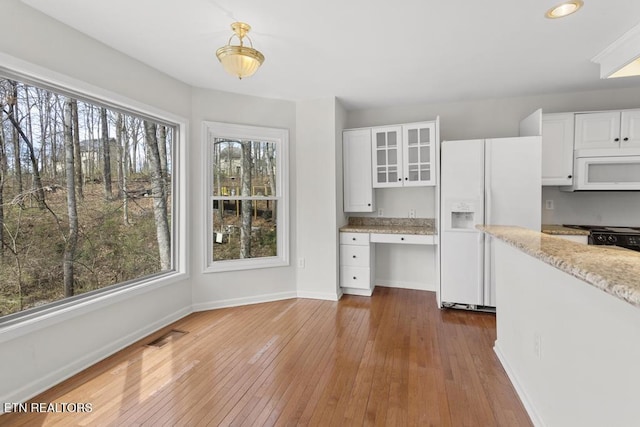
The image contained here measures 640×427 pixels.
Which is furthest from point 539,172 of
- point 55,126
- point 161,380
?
point 55,126

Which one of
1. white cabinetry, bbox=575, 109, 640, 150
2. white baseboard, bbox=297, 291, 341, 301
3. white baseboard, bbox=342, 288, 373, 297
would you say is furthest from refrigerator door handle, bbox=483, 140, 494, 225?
white baseboard, bbox=297, 291, 341, 301

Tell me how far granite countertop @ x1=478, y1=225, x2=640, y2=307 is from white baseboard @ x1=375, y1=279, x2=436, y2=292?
262cm

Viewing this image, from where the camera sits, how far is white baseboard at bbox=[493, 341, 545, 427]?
160cm

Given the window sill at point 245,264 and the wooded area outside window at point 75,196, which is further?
the window sill at point 245,264

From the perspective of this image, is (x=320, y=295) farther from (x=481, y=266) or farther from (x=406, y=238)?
(x=481, y=266)

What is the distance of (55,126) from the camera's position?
7.00ft

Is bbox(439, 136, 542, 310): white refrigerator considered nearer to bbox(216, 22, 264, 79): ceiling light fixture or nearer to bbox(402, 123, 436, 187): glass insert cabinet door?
bbox(402, 123, 436, 187): glass insert cabinet door

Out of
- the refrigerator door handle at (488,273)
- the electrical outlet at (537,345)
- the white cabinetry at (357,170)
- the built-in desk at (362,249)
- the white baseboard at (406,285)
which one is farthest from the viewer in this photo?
the white baseboard at (406,285)

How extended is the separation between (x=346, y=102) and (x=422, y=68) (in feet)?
3.88

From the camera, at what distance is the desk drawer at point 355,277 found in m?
3.70

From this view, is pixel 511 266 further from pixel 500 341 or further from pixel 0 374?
pixel 0 374

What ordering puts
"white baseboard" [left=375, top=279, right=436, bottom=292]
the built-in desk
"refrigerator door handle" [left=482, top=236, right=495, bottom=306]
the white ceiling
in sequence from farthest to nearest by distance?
"white baseboard" [left=375, top=279, right=436, bottom=292]
the built-in desk
"refrigerator door handle" [left=482, top=236, right=495, bottom=306]
the white ceiling

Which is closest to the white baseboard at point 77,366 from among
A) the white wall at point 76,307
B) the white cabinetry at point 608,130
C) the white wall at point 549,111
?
the white wall at point 76,307

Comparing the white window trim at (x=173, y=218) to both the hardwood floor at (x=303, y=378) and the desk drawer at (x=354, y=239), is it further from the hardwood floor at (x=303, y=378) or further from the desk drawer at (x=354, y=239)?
the desk drawer at (x=354, y=239)
